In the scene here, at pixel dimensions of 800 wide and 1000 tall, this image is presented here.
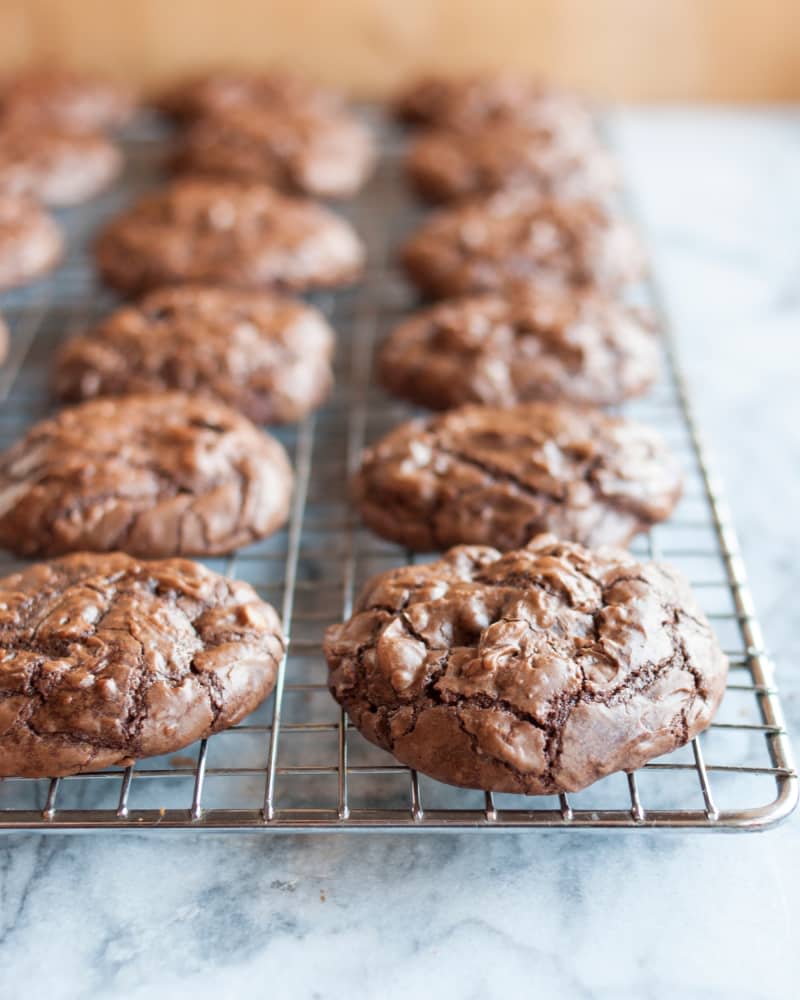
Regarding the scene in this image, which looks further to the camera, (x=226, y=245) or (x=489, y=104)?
(x=489, y=104)

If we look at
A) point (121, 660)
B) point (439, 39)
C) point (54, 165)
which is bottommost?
point (54, 165)

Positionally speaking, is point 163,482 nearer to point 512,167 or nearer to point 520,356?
point 520,356

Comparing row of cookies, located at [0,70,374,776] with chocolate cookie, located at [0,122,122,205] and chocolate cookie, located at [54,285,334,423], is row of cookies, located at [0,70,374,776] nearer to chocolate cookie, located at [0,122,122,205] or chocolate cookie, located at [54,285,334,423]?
chocolate cookie, located at [54,285,334,423]

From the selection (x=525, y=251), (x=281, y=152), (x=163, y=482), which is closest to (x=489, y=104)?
(x=281, y=152)

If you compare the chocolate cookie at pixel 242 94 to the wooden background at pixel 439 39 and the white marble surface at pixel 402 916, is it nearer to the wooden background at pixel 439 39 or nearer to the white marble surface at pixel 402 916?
the wooden background at pixel 439 39

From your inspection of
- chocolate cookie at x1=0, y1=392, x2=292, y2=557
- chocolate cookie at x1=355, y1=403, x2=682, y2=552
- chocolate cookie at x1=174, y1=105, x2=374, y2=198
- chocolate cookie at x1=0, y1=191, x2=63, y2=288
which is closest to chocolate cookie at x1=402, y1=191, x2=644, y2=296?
chocolate cookie at x1=174, y1=105, x2=374, y2=198
